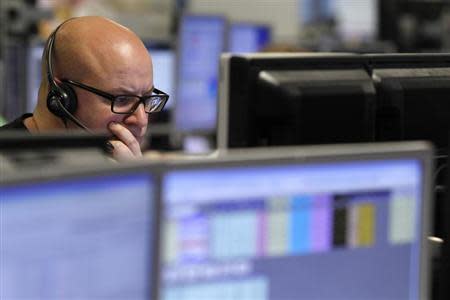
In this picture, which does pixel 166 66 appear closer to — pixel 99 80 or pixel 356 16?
pixel 99 80

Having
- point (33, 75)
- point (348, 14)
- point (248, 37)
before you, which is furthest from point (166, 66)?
point (348, 14)

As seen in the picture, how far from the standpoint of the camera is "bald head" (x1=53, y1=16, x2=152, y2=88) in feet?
6.09

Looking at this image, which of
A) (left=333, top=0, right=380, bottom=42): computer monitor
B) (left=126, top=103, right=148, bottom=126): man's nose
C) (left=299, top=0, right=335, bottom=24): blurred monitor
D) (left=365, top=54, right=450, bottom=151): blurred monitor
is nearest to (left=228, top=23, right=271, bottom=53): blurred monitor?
(left=126, top=103, right=148, bottom=126): man's nose

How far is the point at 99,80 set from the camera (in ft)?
6.12

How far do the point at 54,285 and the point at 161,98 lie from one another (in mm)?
958

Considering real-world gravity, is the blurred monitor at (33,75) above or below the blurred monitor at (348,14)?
below

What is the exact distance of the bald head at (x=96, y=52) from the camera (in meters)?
1.86

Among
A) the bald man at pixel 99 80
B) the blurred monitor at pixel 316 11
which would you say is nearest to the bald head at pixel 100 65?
the bald man at pixel 99 80

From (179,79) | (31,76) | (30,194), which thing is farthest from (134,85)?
(179,79)

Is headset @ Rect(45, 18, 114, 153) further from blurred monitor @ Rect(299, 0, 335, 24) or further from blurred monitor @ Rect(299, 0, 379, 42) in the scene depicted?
blurred monitor @ Rect(299, 0, 379, 42)

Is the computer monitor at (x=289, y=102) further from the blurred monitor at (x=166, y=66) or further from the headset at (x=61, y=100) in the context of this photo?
the blurred monitor at (x=166, y=66)

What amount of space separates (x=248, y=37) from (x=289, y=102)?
12.6 feet

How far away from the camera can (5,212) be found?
37.7 inches

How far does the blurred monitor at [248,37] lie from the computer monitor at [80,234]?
4165 mm
